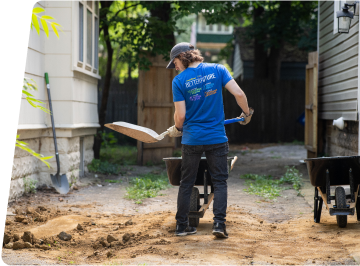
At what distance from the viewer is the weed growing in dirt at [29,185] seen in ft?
20.7

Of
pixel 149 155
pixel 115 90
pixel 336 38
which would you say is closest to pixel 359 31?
pixel 336 38

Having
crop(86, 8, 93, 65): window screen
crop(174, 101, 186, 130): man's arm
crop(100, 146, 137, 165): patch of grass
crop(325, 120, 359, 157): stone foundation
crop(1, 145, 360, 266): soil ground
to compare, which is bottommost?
crop(1, 145, 360, 266): soil ground

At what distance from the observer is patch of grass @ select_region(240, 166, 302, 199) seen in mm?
6738

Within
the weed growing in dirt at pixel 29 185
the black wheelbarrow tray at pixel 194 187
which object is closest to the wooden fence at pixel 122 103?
the weed growing in dirt at pixel 29 185

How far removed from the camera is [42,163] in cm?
691

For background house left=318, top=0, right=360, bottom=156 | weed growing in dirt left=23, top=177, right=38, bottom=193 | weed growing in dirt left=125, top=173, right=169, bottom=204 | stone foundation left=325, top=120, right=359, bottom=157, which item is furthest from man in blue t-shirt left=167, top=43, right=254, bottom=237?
stone foundation left=325, top=120, right=359, bottom=157

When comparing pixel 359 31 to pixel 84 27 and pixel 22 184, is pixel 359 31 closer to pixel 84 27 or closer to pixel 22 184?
pixel 84 27

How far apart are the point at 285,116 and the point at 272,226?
12.4 metres

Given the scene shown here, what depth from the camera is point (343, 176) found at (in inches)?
173

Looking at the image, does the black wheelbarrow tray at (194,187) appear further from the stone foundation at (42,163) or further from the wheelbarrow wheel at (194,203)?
the stone foundation at (42,163)

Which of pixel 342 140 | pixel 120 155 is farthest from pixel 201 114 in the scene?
pixel 120 155

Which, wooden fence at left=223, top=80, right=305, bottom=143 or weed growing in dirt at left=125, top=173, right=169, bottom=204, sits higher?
wooden fence at left=223, top=80, right=305, bottom=143

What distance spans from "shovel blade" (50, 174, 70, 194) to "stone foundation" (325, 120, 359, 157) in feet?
16.1

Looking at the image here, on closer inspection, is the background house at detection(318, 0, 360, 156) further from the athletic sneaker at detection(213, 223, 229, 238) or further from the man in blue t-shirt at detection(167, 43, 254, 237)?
the athletic sneaker at detection(213, 223, 229, 238)
